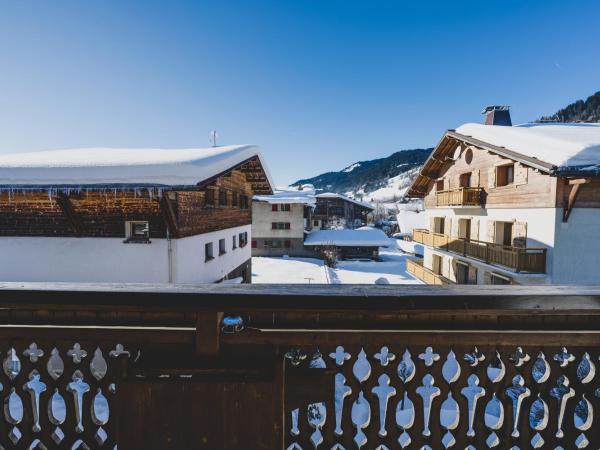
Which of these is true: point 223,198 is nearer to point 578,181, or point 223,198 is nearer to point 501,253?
point 501,253

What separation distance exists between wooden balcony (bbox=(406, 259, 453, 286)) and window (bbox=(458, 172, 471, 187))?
5316mm

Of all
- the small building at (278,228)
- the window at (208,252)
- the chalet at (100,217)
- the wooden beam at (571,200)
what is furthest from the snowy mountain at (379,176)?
the chalet at (100,217)

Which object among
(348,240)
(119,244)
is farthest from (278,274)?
(119,244)

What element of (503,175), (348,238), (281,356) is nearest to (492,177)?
(503,175)

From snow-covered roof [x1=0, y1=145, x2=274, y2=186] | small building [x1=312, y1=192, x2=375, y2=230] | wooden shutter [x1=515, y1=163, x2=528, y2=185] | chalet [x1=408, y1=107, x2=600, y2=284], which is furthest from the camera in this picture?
small building [x1=312, y1=192, x2=375, y2=230]

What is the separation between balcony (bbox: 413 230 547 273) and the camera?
10.6 metres

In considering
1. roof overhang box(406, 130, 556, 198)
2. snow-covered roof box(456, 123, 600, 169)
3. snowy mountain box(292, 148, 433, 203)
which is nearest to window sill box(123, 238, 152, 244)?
roof overhang box(406, 130, 556, 198)

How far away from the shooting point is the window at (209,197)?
11.6 m

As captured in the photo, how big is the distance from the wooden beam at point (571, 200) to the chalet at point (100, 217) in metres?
11.4

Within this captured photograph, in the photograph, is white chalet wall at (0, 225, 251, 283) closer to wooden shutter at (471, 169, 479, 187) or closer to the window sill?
the window sill

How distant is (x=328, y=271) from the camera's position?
23.2m

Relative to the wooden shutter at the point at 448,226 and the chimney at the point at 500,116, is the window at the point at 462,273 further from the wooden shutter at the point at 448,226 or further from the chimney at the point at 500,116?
the chimney at the point at 500,116

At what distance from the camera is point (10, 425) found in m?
1.71

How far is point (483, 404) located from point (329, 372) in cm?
87
